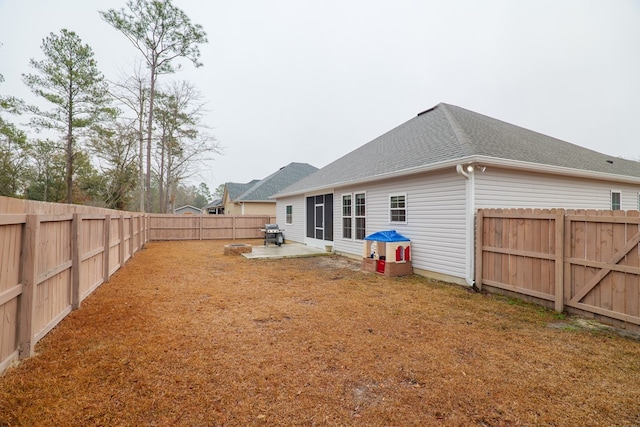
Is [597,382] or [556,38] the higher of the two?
[556,38]

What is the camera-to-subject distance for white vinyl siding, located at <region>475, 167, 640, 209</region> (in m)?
6.06

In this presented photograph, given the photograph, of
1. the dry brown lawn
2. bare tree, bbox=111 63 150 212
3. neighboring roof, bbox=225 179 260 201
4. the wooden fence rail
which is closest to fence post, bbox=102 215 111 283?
the wooden fence rail

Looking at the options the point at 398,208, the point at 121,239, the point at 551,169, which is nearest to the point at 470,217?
the point at 398,208

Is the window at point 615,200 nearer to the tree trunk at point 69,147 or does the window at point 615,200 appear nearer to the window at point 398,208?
the window at point 398,208

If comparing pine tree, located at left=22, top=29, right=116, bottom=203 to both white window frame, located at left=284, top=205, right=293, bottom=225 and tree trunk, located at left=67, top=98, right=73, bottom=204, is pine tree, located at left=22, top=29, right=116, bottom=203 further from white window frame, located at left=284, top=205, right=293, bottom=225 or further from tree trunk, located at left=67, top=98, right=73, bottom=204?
white window frame, located at left=284, top=205, right=293, bottom=225

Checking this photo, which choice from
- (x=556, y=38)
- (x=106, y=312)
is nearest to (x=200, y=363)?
(x=106, y=312)

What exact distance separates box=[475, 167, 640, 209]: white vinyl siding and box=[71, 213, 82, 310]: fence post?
7002mm

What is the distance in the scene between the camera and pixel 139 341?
3244 mm

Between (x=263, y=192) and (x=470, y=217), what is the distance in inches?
777

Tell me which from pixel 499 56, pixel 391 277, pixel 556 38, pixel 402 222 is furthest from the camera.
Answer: pixel 499 56

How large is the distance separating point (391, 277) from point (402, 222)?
159 cm

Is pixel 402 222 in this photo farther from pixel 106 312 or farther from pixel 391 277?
pixel 106 312

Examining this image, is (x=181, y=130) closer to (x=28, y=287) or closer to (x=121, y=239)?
(x=121, y=239)

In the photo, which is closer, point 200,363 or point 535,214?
→ point 200,363
